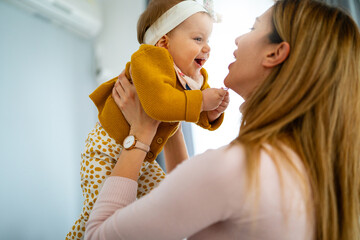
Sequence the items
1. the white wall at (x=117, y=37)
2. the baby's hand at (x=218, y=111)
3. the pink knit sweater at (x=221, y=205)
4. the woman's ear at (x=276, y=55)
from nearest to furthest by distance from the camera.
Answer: the pink knit sweater at (x=221, y=205)
the woman's ear at (x=276, y=55)
the baby's hand at (x=218, y=111)
the white wall at (x=117, y=37)

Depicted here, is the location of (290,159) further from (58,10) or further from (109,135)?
(58,10)

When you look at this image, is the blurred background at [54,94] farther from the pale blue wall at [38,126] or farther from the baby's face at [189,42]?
the baby's face at [189,42]

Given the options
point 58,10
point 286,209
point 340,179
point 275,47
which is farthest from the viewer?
point 58,10

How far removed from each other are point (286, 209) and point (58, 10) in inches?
93.4

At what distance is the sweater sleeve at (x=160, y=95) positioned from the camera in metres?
0.88

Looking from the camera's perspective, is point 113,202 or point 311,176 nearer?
point 311,176

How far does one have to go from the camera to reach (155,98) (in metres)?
0.89

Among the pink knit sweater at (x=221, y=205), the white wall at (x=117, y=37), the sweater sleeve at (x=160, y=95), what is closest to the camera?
the pink knit sweater at (x=221, y=205)

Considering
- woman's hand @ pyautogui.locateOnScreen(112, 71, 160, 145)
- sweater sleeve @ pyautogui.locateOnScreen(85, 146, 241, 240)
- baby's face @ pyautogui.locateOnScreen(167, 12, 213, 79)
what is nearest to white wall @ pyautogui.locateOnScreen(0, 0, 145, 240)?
woman's hand @ pyautogui.locateOnScreen(112, 71, 160, 145)

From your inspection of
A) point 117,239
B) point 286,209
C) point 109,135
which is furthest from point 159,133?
point 286,209

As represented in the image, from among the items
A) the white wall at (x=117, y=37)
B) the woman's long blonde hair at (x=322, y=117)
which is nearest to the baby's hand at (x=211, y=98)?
the woman's long blonde hair at (x=322, y=117)

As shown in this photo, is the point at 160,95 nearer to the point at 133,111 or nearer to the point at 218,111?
the point at 133,111

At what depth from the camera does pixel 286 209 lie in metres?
0.57

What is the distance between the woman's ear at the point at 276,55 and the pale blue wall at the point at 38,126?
1892mm
